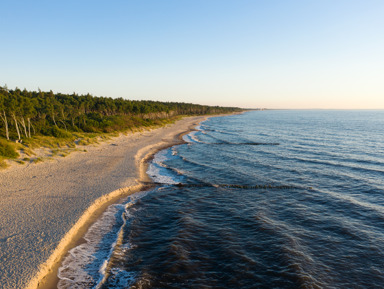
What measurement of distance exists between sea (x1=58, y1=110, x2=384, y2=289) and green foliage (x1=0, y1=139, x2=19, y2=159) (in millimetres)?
15243

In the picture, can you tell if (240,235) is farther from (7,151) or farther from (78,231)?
(7,151)

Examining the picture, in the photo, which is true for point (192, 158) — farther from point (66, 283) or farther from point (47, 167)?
point (66, 283)

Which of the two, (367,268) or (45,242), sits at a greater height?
(45,242)

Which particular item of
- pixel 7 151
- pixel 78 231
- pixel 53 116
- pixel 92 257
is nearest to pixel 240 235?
pixel 92 257

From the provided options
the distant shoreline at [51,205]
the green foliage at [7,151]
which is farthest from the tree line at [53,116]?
the distant shoreline at [51,205]

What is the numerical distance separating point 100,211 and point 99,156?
17.3 metres

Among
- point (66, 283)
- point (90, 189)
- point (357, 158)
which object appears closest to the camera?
point (66, 283)

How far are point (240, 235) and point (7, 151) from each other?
1053 inches

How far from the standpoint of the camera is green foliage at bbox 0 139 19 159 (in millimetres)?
25828

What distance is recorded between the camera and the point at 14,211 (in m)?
15.0

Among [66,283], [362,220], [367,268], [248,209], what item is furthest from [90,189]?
[362,220]

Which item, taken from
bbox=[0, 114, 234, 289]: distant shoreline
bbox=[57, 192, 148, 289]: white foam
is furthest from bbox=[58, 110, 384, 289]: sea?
bbox=[0, 114, 234, 289]: distant shoreline

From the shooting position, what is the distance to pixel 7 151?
86.5 feet

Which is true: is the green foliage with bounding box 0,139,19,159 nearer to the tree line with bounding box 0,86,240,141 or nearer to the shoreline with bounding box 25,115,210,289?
the tree line with bounding box 0,86,240,141
